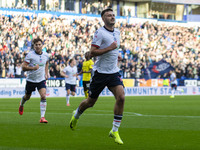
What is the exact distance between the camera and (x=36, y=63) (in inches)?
504

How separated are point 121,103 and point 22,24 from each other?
30.9m

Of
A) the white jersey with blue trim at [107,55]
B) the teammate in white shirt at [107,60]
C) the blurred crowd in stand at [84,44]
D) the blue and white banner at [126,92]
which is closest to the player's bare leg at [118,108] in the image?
the teammate in white shirt at [107,60]

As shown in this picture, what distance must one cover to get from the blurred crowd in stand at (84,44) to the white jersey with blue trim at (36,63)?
20.0m

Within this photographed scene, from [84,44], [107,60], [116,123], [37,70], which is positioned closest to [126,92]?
[84,44]

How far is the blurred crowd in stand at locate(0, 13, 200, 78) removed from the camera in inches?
1388

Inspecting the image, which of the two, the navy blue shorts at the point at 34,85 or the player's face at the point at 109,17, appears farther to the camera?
the navy blue shorts at the point at 34,85

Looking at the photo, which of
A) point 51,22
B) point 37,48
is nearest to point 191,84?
point 51,22

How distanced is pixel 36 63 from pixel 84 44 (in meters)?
28.0

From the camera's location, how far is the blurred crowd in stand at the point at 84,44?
35247mm

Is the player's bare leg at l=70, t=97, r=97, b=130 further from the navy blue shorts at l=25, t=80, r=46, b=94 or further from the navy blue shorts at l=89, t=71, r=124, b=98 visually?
the navy blue shorts at l=25, t=80, r=46, b=94

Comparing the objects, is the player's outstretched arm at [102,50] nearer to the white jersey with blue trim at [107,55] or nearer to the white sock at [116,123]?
the white jersey with blue trim at [107,55]

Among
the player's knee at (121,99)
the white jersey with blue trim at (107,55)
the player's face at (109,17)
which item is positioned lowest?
the player's knee at (121,99)

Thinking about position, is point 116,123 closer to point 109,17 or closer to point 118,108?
point 118,108

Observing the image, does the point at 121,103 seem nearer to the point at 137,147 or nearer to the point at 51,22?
the point at 137,147
